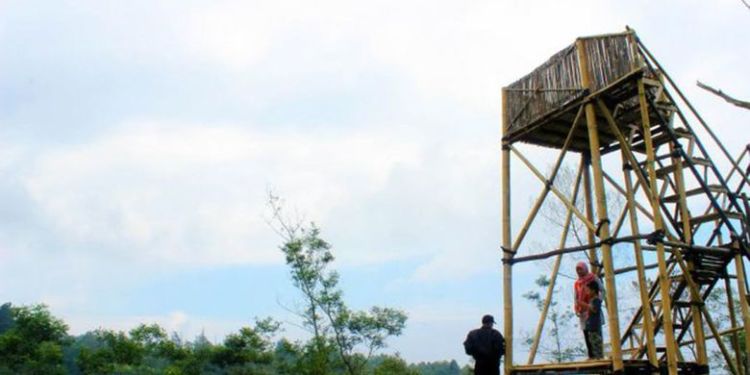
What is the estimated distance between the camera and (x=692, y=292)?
937cm

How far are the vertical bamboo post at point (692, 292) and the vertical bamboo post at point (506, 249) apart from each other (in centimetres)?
251

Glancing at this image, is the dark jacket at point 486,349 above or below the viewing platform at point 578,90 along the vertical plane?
below

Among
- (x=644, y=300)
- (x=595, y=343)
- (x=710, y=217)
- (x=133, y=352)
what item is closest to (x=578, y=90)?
(x=710, y=217)

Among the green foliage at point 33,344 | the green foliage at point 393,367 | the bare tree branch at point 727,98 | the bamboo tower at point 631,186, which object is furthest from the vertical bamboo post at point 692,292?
the green foliage at point 33,344

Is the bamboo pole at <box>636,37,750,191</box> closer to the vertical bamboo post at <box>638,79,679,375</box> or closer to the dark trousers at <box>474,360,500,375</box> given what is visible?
the vertical bamboo post at <box>638,79,679,375</box>

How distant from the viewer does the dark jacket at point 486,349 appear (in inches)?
350

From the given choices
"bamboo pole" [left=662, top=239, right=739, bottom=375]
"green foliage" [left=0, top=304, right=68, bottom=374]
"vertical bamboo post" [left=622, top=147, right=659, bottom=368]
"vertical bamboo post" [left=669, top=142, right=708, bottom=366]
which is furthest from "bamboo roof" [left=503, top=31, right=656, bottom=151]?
"green foliage" [left=0, top=304, right=68, bottom=374]

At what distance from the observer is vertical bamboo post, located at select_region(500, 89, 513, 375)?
32.0 ft

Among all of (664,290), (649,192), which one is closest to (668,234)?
(649,192)

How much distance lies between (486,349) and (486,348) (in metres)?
0.01

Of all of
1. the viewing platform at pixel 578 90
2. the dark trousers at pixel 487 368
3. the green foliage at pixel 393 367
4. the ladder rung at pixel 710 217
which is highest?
the viewing platform at pixel 578 90

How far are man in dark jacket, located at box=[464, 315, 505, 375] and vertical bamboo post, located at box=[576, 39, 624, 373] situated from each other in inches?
57.7

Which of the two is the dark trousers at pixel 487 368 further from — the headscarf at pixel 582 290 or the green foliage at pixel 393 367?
the green foliage at pixel 393 367

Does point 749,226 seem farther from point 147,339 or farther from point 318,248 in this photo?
point 147,339
